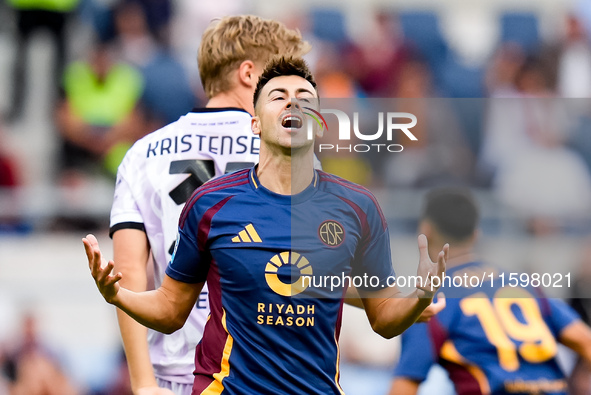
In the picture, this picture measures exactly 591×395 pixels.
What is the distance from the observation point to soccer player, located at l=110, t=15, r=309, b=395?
4176 mm

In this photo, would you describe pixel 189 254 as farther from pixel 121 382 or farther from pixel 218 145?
pixel 121 382

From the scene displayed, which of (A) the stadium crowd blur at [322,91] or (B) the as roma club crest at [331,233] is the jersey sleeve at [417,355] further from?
(A) the stadium crowd blur at [322,91]

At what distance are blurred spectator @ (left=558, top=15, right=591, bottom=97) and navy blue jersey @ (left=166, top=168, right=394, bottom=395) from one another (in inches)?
317

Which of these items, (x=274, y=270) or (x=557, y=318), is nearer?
(x=274, y=270)

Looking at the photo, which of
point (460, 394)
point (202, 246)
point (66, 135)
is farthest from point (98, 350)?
point (202, 246)

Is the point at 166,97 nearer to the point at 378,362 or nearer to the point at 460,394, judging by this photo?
the point at 378,362

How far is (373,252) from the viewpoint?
3598mm

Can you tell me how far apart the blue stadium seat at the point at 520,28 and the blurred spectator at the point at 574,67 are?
2.18ft

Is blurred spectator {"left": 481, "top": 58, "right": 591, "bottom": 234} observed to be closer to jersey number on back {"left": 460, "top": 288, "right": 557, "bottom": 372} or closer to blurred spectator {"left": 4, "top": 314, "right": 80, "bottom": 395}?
jersey number on back {"left": 460, "top": 288, "right": 557, "bottom": 372}

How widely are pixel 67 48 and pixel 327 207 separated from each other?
26.2ft

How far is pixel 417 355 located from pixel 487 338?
384mm

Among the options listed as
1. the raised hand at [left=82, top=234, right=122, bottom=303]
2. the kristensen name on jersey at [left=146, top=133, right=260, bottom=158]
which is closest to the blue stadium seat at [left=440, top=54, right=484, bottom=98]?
the kristensen name on jersey at [left=146, top=133, right=260, bottom=158]

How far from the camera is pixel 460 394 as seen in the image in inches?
200

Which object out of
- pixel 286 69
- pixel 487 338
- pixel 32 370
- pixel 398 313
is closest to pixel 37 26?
pixel 32 370
